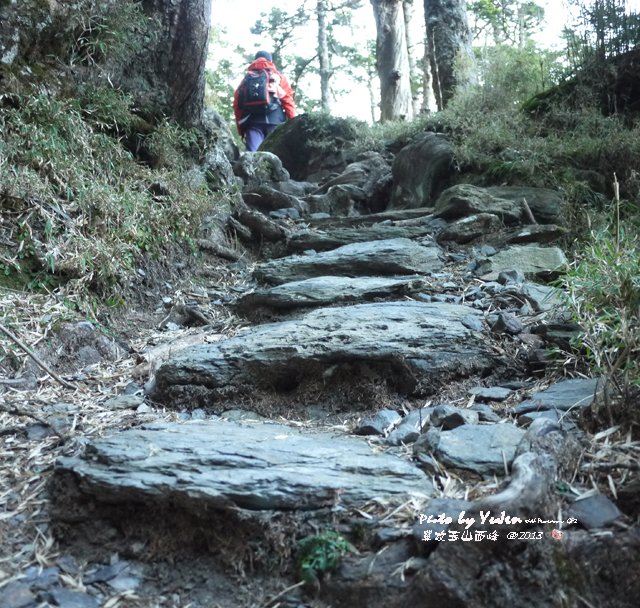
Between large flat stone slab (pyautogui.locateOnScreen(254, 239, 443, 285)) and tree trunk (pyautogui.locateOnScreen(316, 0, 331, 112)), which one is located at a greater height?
tree trunk (pyautogui.locateOnScreen(316, 0, 331, 112))

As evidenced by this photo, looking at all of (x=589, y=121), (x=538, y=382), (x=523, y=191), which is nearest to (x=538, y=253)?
(x=523, y=191)

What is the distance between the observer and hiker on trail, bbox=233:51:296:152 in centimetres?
968

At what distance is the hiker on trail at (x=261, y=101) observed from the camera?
9.68m

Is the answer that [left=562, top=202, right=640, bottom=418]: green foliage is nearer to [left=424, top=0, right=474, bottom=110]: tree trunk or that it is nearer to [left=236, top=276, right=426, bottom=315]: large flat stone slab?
[left=236, top=276, right=426, bottom=315]: large flat stone slab

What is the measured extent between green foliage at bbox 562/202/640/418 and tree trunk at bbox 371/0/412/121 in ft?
29.5

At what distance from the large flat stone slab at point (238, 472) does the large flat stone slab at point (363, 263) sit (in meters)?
2.24

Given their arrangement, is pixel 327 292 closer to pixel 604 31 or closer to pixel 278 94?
pixel 604 31

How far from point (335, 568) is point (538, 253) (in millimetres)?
3300

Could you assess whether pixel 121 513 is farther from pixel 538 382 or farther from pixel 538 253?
pixel 538 253

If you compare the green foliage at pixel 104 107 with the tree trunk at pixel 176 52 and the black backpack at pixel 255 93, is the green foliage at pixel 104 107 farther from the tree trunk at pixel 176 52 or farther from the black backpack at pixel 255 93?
the black backpack at pixel 255 93

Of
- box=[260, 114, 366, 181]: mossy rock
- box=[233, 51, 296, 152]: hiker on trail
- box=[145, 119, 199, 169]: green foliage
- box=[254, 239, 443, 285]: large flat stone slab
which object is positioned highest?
box=[233, 51, 296, 152]: hiker on trail

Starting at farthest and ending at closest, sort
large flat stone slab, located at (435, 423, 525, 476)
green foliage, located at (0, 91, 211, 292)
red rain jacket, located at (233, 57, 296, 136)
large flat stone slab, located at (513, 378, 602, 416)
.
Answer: red rain jacket, located at (233, 57, 296, 136) < green foliage, located at (0, 91, 211, 292) < large flat stone slab, located at (513, 378, 602, 416) < large flat stone slab, located at (435, 423, 525, 476)

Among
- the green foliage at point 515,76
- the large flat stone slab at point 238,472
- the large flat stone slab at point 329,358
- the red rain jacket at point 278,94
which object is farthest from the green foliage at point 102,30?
the red rain jacket at point 278,94

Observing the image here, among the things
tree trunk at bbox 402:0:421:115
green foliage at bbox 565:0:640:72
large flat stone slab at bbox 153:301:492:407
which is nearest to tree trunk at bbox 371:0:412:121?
tree trunk at bbox 402:0:421:115
